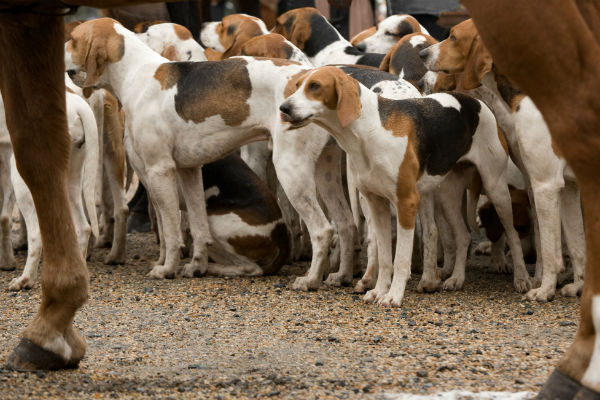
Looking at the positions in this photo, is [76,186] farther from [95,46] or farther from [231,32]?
[231,32]

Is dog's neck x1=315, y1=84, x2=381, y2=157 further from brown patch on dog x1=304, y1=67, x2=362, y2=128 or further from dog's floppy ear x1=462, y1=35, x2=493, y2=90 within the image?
dog's floppy ear x1=462, y1=35, x2=493, y2=90

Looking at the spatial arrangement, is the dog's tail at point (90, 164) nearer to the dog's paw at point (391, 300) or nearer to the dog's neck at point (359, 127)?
the dog's neck at point (359, 127)

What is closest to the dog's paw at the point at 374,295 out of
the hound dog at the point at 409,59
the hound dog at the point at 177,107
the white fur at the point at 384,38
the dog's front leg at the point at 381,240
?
the dog's front leg at the point at 381,240

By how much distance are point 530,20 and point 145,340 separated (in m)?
2.94

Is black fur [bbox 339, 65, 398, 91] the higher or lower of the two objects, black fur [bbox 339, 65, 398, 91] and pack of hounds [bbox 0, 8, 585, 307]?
the higher

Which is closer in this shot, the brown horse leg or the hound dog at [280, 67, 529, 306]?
the brown horse leg

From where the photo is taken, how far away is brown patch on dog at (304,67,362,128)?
5457 millimetres

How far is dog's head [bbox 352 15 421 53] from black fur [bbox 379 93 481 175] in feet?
9.32

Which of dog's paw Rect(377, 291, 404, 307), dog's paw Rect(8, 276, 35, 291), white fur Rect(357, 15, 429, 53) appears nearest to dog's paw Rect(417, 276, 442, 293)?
dog's paw Rect(377, 291, 404, 307)

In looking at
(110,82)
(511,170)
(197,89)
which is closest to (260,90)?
(197,89)

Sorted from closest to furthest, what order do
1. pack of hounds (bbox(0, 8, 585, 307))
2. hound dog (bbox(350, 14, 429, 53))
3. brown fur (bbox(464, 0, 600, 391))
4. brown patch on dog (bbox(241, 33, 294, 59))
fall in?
brown fur (bbox(464, 0, 600, 391)), pack of hounds (bbox(0, 8, 585, 307)), brown patch on dog (bbox(241, 33, 294, 59)), hound dog (bbox(350, 14, 429, 53))

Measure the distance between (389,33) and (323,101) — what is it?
369cm

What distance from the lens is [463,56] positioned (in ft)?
19.8

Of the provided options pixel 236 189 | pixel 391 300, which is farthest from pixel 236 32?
pixel 391 300
